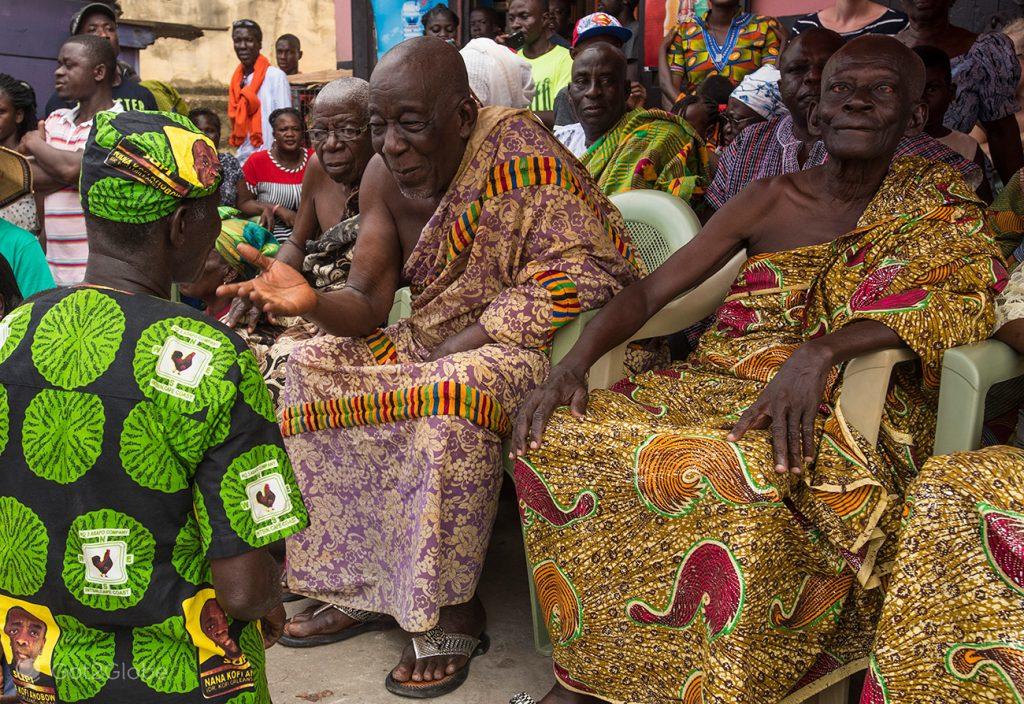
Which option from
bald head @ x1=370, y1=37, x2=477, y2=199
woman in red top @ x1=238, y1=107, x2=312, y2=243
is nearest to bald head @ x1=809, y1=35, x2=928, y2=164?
bald head @ x1=370, y1=37, x2=477, y2=199

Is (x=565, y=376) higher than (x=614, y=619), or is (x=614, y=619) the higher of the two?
(x=565, y=376)

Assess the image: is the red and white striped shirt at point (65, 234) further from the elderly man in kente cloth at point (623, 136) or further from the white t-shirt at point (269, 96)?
the white t-shirt at point (269, 96)

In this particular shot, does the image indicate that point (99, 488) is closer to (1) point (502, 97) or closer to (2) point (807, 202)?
(2) point (807, 202)

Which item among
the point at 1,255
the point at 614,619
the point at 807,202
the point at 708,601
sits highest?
the point at 807,202

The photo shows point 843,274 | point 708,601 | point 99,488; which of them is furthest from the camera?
point 843,274

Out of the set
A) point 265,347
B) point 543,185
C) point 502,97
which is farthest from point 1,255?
point 502,97

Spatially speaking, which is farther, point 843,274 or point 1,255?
point 1,255

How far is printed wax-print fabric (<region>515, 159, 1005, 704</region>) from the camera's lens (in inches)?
89.5

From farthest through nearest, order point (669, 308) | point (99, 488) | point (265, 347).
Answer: point (265, 347)
point (669, 308)
point (99, 488)

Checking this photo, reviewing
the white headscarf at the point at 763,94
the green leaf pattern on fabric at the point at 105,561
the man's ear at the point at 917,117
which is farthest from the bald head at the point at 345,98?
the green leaf pattern on fabric at the point at 105,561

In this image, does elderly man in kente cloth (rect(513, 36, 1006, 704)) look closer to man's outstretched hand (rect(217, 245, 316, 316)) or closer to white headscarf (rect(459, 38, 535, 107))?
man's outstretched hand (rect(217, 245, 316, 316))

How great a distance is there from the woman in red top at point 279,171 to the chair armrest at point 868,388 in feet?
14.4

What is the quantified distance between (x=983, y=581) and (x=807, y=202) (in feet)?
4.58

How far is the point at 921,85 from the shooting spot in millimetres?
2818
